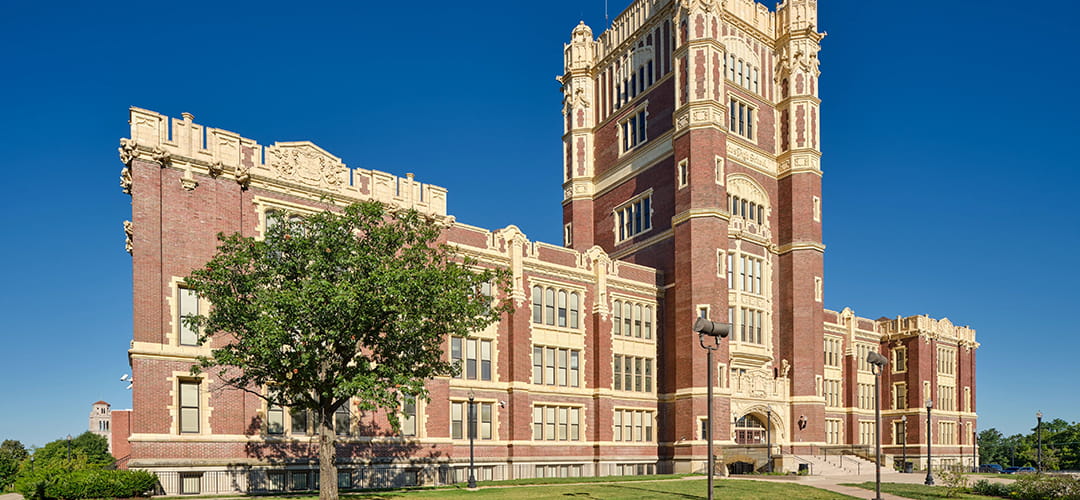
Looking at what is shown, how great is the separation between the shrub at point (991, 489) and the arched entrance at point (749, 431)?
17121 millimetres

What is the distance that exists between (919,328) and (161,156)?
63818mm

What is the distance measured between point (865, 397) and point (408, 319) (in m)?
54.9

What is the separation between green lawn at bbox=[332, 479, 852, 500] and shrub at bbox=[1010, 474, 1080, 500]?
719 cm

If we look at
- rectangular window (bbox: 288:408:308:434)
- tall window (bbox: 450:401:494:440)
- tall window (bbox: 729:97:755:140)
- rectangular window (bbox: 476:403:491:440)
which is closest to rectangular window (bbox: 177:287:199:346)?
rectangular window (bbox: 288:408:308:434)

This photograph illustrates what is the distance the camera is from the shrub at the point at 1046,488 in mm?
29359

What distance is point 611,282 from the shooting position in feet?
159

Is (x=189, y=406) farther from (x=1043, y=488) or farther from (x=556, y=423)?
(x=1043, y=488)

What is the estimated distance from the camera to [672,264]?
51.0 meters

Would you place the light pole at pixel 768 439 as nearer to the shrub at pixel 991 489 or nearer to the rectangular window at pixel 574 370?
the rectangular window at pixel 574 370

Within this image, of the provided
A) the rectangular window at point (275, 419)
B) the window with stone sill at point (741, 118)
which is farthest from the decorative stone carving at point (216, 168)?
the window with stone sill at point (741, 118)

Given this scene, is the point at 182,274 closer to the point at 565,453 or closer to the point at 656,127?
the point at 565,453

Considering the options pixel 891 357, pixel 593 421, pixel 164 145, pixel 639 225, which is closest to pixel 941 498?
pixel 593 421

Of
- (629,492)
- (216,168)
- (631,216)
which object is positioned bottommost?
(629,492)

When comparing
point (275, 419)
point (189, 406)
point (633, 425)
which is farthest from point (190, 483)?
point (633, 425)
